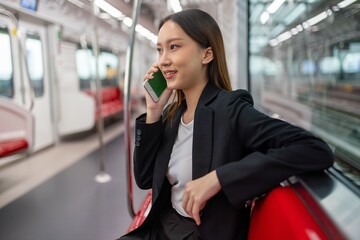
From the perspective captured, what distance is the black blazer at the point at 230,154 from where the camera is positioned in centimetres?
91

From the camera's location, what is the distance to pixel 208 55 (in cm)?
118

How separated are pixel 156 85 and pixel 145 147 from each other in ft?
0.88

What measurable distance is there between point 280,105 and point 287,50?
5.57 feet

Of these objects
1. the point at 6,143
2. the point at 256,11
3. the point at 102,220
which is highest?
the point at 256,11

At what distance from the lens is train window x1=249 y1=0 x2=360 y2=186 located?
3.19 m

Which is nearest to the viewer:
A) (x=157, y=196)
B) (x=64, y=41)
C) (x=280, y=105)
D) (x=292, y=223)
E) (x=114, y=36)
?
(x=292, y=223)

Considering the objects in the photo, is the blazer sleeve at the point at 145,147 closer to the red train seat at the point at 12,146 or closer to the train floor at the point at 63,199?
the train floor at the point at 63,199

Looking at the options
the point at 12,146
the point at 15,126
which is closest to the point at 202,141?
the point at 12,146

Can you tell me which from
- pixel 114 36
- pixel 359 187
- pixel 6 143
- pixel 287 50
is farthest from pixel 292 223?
pixel 114 36

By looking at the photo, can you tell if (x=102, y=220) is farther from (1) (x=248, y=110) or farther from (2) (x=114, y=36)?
(2) (x=114, y=36)

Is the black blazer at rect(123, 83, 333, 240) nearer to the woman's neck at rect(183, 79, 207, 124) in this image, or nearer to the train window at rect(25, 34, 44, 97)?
the woman's neck at rect(183, 79, 207, 124)

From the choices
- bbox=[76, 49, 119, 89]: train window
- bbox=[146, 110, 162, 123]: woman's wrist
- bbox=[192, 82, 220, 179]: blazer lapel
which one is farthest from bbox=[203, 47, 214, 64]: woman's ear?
bbox=[76, 49, 119, 89]: train window

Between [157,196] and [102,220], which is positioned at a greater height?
[157,196]

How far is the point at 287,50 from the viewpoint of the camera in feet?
22.0
